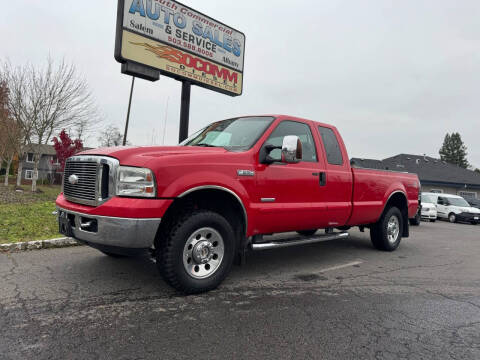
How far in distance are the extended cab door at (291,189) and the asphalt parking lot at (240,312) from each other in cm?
70

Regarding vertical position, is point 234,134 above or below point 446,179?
below

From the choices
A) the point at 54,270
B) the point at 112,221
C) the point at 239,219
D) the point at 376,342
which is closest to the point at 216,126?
the point at 239,219

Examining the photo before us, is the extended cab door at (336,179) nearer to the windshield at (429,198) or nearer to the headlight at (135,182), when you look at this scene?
the headlight at (135,182)

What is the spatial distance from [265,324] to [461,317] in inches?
75.5

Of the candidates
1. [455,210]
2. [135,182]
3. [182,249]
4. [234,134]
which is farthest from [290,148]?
[455,210]

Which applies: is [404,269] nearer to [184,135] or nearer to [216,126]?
[216,126]

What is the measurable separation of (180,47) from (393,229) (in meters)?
7.02

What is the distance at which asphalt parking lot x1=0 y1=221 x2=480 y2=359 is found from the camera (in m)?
2.48

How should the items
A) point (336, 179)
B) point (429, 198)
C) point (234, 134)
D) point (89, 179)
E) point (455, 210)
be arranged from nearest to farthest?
1. point (89, 179)
2. point (234, 134)
3. point (336, 179)
4. point (455, 210)
5. point (429, 198)

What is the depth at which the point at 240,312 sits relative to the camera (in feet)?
10.4

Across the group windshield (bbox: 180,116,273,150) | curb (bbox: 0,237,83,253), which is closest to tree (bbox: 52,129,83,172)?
curb (bbox: 0,237,83,253)

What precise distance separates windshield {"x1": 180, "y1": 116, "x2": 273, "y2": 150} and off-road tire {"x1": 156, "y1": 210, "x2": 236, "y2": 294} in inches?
40.1

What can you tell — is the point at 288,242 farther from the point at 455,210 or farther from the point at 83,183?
the point at 455,210

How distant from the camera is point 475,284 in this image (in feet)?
14.9
